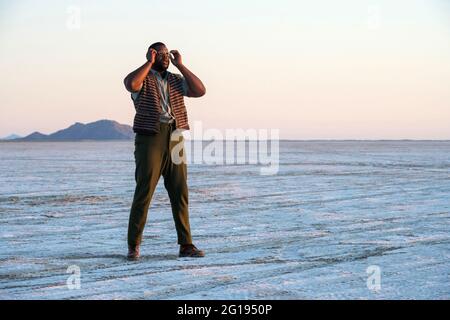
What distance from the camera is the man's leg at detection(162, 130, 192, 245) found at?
5570 mm

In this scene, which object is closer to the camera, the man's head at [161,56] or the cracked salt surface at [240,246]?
the cracked salt surface at [240,246]

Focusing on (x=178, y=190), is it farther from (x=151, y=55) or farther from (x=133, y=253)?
(x=151, y=55)

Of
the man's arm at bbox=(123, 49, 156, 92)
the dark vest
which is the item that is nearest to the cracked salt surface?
the dark vest

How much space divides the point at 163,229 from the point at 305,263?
7.97 feet

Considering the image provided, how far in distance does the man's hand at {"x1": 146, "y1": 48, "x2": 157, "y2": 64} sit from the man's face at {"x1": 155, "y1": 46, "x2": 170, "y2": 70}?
49mm

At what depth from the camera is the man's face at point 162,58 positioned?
545 centimetres

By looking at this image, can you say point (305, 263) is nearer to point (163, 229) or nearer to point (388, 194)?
point (163, 229)

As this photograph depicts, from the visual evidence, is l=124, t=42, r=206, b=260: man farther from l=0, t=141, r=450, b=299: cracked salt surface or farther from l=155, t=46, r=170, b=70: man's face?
l=0, t=141, r=450, b=299: cracked salt surface

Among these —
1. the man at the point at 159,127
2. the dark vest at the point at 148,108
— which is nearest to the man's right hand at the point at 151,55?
the man at the point at 159,127

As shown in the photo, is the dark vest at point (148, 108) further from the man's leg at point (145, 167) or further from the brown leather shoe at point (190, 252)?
the brown leather shoe at point (190, 252)

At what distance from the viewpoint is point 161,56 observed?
5473 millimetres

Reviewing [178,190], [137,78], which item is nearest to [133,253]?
[178,190]

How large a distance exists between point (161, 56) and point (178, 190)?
3.61 ft
